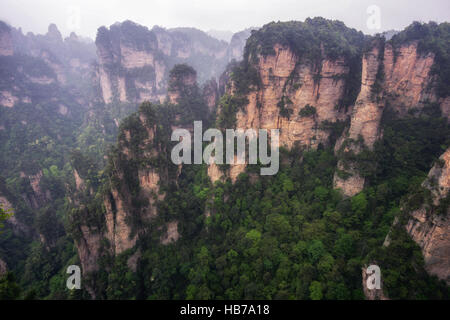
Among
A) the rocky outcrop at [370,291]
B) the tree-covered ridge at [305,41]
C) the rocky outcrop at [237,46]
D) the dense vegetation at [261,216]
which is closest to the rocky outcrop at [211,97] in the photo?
the dense vegetation at [261,216]

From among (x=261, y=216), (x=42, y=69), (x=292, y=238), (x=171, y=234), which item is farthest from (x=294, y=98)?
(x=42, y=69)

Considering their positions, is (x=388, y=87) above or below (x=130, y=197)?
above

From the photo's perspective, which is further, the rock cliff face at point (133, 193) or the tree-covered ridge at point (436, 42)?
the rock cliff face at point (133, 193)

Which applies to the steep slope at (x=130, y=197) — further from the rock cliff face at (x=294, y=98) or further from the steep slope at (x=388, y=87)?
the steep slope at (x=388, y=87)

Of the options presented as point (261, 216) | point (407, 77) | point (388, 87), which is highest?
point (407, 77)

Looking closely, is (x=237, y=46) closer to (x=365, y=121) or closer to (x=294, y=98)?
(x=294, y=98)

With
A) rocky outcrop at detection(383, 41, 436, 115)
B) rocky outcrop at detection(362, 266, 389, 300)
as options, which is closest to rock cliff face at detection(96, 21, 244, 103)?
rocky outcrop at detection(383, 41, 436, 115)

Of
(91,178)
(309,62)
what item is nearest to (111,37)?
(91,178)

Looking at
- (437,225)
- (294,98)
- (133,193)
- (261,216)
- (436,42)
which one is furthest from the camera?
(294,98)

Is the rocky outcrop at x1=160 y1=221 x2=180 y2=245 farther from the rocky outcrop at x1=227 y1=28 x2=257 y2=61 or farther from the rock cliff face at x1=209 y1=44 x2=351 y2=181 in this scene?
the rocky outcrop at x1=227 y1=28 x2=257 y2=61

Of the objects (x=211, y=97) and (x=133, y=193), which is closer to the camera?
(x=133, y=193)
